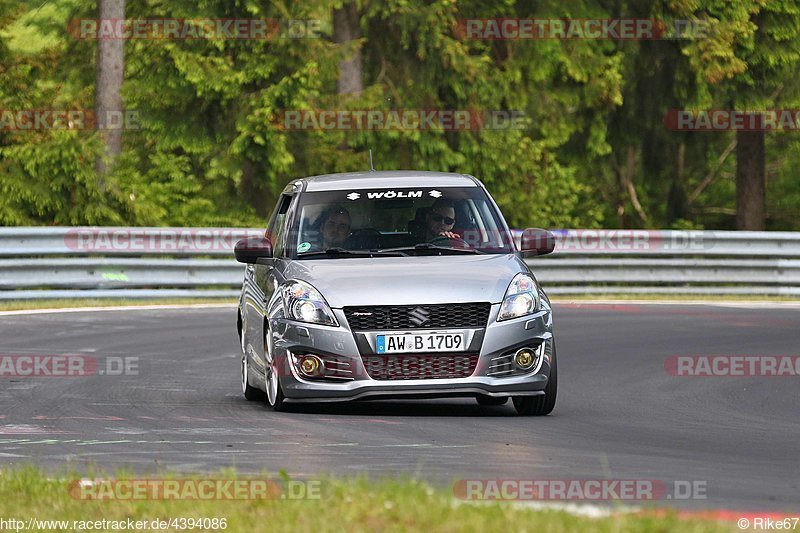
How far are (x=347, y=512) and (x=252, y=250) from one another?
5942 millimetres

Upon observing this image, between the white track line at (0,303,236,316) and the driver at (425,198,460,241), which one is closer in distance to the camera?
the driver at (425,198,460,241)

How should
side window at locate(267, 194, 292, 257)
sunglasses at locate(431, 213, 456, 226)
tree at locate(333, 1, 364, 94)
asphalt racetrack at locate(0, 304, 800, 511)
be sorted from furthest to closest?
tree at locate(333, 1, 364, 94) < side window at locate(267, 194, 292, 257) < sunglasses at locate(431, 213, 456, 226) < asphalt racetrack at locate(0, 304, 800, 511)

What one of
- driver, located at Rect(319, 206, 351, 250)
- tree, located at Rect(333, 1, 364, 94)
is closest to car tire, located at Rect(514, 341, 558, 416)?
driver, located at Rect(319, 206, 351, 250)

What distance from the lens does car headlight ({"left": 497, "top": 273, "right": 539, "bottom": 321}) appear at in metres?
11.3

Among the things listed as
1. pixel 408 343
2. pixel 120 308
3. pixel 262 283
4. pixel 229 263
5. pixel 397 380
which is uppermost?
pixel 262 283

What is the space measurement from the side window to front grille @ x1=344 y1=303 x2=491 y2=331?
1.40 metres

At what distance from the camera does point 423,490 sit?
7078 millimetres

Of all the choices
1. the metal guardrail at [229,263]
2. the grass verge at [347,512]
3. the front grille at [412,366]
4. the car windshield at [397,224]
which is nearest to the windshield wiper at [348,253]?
the car windshield at [397,224]

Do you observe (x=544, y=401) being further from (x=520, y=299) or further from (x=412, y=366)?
(x=412, y=366)

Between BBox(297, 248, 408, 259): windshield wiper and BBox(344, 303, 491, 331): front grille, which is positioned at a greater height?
BBox(297, 248, 408, 259): windshield wiper

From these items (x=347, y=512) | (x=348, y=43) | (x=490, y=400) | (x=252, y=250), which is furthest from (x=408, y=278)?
(x=348, y=43)

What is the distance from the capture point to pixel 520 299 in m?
11.4

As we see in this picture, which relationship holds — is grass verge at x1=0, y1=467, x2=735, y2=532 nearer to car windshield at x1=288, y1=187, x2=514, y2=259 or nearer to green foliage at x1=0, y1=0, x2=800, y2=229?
car windshield at x1=288, y1=187, x2=514, y2=259

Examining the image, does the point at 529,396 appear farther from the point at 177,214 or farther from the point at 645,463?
the point at 177,214
